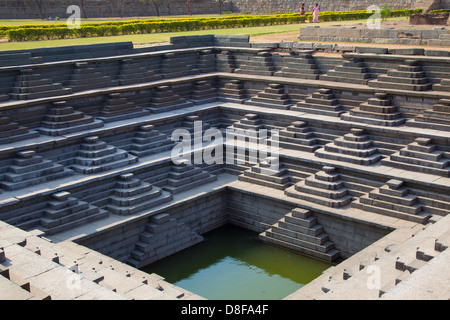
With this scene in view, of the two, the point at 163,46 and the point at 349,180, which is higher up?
the point at 163,46

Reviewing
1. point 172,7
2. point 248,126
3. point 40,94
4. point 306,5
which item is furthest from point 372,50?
point 172,7

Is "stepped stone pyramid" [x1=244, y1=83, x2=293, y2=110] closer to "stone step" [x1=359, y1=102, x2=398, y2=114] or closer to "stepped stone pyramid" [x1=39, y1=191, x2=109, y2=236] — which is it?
"stone step" [x1=359, y1=102, x2=398, y2=114]

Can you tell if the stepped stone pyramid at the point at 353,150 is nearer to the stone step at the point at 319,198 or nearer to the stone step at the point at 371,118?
the stone step at the point at 371,118

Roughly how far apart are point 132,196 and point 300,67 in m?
7.27

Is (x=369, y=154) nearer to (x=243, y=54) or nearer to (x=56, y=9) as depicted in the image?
(x=243, y=54)

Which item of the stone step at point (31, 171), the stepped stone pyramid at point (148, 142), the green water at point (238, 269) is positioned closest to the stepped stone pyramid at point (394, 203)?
the green water at point (238, 269)

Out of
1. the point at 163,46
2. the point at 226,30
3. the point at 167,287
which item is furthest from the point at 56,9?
the point at 167,287

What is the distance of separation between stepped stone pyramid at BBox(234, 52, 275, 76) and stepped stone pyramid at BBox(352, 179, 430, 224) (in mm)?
6824

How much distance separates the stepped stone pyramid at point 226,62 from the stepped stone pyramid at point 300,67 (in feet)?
6.09

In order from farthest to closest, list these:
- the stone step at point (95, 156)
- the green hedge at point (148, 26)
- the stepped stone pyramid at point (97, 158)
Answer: the green hedge at point (148, 26)
the stone step at point (95, 156)
the stepped stone pyramid at point (97, 158)

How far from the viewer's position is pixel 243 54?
19703 millimetres

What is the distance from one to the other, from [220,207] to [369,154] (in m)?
4.05

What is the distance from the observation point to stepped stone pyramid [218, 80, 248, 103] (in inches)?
746

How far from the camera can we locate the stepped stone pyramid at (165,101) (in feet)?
58.1
